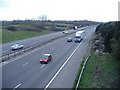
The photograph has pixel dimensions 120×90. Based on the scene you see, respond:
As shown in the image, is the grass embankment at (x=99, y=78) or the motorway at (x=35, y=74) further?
the motorway at (x=35, y=74)

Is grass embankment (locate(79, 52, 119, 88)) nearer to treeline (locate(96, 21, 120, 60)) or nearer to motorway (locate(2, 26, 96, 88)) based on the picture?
motorway (locate(2, 26, 96, 88))

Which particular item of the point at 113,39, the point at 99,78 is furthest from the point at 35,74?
the point at 113,39

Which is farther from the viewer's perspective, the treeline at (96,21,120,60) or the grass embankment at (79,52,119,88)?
the treeline at (96,21,120,60)

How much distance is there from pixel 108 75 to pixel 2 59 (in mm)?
17147

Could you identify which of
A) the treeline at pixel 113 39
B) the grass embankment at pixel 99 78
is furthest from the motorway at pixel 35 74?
the treeline at pixel 113 39

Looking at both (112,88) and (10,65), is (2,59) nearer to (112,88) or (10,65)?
(10,65)

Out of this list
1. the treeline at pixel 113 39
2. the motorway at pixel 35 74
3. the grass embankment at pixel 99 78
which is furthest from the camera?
the treeline at pixel 113 39

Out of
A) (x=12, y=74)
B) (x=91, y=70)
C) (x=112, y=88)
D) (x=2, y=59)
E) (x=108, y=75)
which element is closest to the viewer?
(x=112, y=88)

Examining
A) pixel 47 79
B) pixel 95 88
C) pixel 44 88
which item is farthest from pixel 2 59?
pixel 95 88

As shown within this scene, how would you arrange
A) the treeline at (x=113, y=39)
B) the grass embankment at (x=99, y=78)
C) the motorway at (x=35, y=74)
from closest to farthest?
the grass embankment at (x=99, y=78)
the motorway at (x=35, y=74)
the treeline at (x=113, y=39)

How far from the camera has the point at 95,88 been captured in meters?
20.5

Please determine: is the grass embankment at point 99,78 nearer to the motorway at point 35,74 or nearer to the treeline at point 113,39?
the motorway at point 35,74

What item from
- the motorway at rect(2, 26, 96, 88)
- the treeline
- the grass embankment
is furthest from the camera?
the treeline

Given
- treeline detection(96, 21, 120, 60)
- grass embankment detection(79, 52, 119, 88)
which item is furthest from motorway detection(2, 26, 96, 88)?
treeline detection(96, 21, 120, 60)
